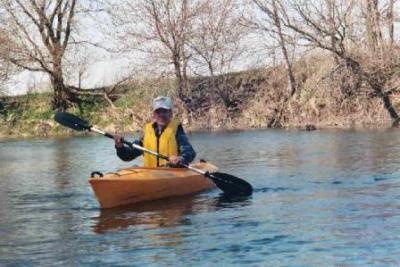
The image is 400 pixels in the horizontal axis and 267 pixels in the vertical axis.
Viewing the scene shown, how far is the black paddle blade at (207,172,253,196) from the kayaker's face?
41.4 inches

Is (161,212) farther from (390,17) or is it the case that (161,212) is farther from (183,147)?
(390,17)

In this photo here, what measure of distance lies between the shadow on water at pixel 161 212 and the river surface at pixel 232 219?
14mm

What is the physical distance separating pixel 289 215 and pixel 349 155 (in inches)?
312

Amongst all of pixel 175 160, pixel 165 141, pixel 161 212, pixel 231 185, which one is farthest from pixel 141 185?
pixel 231 185

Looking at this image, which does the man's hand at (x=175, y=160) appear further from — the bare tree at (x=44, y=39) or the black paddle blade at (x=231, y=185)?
the bare tree at (x=44, y=39)

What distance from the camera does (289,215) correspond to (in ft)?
31.9

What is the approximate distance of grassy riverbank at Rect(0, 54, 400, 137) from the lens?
29.7 meters

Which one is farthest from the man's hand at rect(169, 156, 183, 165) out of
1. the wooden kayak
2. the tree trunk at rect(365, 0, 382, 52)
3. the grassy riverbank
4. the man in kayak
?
the tree trunk at rect(365, 0, 382, 52)

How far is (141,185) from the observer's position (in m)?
11.2

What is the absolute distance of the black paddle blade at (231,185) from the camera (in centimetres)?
1199

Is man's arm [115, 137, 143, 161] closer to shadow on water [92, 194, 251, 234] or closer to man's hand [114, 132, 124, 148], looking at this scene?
man's hand [114, 132, 124, 148]

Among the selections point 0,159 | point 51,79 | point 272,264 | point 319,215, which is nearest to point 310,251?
point 272,264

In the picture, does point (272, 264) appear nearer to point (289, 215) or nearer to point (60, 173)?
point (289, 215)

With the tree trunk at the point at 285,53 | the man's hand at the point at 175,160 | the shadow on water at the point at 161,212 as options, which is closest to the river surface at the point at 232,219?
the shadow on water at the point at 161,212
